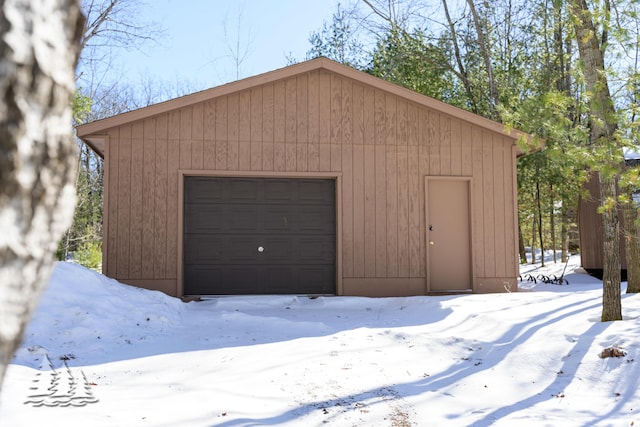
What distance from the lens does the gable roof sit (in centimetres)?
941

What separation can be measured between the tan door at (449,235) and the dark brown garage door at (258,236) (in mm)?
1918

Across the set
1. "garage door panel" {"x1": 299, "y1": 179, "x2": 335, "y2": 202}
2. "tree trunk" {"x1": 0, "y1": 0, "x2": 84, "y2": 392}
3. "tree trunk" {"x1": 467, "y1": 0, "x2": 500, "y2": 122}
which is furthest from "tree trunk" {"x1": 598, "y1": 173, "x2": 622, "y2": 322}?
"tree trunk" {"x1": 467, "y1": 0, "x2": 500, "y2": 122}

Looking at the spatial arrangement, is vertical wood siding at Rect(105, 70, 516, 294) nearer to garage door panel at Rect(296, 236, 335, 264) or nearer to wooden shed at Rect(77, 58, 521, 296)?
wooden shed at Rect(77, 58, 521, 296)


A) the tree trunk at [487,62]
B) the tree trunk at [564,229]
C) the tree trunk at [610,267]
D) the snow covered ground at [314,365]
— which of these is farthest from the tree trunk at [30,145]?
the tree trunk at [564,229]

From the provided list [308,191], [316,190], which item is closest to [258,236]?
[308,191]

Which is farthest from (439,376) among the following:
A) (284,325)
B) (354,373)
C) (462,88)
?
(462,88)

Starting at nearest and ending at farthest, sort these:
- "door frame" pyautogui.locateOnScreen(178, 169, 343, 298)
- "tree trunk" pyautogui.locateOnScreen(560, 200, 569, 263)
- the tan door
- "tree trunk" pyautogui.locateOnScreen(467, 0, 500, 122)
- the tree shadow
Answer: the tree shadow < "door frame" pyautogui.locateOnScreen(178, 169, 343, 298) < the tan door < "tree trunk" pyautogui.locateOnScreen(467, 0, 500, 122) < "tree trunk" pyautogui.locateOnScreen(560, 200, 569, 263)

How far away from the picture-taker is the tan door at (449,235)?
10.2m

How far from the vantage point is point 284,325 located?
7191 millimetres

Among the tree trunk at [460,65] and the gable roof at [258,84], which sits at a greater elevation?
the tree trunk at [460,65]

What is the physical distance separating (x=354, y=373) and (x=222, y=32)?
2102 cm

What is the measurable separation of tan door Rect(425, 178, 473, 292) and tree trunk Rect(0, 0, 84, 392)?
9650 millimetres

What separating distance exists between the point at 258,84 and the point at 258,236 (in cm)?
275

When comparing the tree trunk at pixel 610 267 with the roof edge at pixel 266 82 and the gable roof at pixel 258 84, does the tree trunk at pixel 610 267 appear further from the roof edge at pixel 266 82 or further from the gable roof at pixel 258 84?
the gable roof at pixel 258 84
